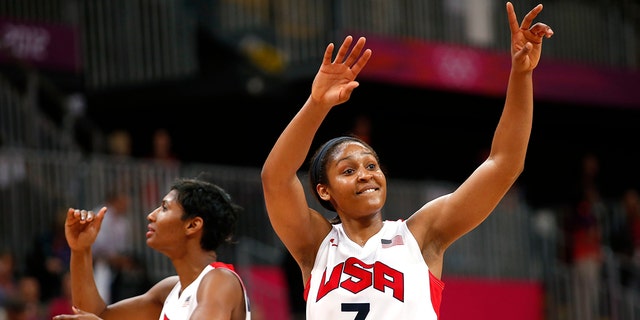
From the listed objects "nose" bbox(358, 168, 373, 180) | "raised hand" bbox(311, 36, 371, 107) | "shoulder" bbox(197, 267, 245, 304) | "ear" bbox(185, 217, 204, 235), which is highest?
"raised hand" bbox(311, 36, 371, 107)

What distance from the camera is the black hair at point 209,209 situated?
21.8ft

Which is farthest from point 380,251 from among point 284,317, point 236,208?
point 284,317

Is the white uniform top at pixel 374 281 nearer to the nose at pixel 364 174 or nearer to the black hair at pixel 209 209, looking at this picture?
the nose at pixel 364 174

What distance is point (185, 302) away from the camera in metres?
6.38

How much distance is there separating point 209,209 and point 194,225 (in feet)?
0.43

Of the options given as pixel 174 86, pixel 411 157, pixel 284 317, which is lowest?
pixel 284 317

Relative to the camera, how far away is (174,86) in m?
16.5

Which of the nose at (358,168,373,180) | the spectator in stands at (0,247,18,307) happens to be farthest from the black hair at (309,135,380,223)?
the spectator in stands at (0,247,18,307)

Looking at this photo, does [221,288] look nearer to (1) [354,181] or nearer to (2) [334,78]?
(1) [354,181]

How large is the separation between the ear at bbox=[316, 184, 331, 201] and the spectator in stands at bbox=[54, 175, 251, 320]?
2.41ft

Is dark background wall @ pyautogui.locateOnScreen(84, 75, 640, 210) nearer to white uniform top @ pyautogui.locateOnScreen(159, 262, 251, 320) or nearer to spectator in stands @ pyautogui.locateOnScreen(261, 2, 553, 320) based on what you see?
white uniform top @ pyautogui.locateOnScreen(159, 262, 251, 320)

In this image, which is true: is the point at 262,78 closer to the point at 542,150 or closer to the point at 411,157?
the point at 411,157

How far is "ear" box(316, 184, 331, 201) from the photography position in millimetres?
5875

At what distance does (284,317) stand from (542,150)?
28.5 feet
